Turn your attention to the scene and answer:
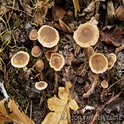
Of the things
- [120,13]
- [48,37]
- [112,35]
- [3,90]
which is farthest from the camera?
[112,35]

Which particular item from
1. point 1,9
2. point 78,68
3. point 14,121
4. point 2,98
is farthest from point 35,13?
point 14,121

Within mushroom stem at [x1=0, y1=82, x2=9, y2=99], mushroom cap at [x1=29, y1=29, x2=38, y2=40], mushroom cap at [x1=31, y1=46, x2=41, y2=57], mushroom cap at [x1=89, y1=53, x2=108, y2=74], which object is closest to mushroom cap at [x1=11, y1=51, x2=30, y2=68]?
mushroom cap at [x1=31, y1=46, x2=41, y2=57]

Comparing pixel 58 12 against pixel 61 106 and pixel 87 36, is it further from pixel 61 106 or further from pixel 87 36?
pixel 61 106

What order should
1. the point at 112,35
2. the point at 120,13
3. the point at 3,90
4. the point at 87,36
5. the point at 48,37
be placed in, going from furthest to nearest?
the point at 112,35 < the point at 120,13 < the point at 3,90 < the point at 48,37 < the point at 87,36

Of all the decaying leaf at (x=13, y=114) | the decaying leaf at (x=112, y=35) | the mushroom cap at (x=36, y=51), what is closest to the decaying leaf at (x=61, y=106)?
the decaying leaf at (x=13, y=114)

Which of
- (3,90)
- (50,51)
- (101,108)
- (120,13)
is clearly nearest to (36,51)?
(50,51)

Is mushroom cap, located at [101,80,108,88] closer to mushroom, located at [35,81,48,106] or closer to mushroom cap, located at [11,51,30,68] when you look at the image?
mushroom, located at [35,81,48,106]
